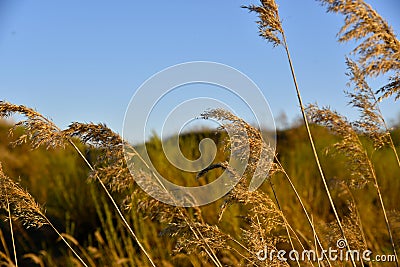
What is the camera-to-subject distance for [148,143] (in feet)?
20.1

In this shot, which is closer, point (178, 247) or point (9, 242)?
point (178, 247)

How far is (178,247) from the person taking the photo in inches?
82.5

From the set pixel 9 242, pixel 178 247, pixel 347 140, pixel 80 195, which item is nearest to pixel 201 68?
pixel 347 140

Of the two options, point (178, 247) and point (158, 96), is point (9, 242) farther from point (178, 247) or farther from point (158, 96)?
point (178, 247)

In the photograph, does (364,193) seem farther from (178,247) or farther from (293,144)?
(178,247)

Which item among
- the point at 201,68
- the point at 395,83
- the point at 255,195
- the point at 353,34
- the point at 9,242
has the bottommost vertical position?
the point at 9,242

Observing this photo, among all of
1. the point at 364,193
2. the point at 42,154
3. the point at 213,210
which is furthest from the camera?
the point at 42,154

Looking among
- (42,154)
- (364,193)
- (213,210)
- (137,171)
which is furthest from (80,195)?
(137,171)

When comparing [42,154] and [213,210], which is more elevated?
[42,154]

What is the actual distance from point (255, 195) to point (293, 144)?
6153 mm

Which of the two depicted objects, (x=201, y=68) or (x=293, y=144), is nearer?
(x=201, y=68)

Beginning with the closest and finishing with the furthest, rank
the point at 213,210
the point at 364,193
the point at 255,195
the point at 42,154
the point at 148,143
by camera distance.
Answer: the point at 255,195, the point at 213,210, the point at 364,193, the point at 148,143, the point at 42,154

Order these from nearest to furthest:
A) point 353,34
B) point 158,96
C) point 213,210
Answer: point 353,34
point 158,96
point 213,210

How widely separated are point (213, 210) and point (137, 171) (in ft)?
9.44
